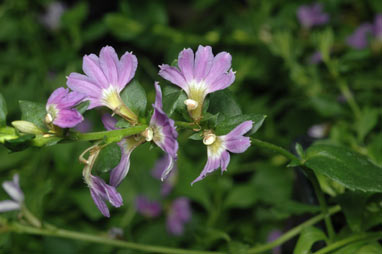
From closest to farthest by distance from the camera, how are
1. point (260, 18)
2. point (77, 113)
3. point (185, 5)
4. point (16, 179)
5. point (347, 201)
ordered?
1. point (77, 113)
2. point (347, 201)
3. point (16, 179)
4. point (260, 18)
5. point (185, 5)

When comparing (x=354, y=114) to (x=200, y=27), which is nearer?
(x=354, y=114)

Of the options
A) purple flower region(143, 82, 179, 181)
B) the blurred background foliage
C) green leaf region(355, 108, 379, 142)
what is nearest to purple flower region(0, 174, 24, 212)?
the blurred background foliage

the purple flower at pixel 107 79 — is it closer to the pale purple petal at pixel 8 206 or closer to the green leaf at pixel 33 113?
the green leaf at pixel 33 113

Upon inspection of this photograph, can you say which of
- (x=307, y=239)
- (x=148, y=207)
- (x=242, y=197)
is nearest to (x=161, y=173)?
(x=148, y=207)

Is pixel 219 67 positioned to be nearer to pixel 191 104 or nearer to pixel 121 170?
pixel 191 104

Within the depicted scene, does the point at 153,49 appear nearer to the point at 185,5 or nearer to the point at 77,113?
the point at 185,5

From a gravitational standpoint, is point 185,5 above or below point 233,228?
above

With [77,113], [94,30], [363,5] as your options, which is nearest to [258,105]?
[363,5]
